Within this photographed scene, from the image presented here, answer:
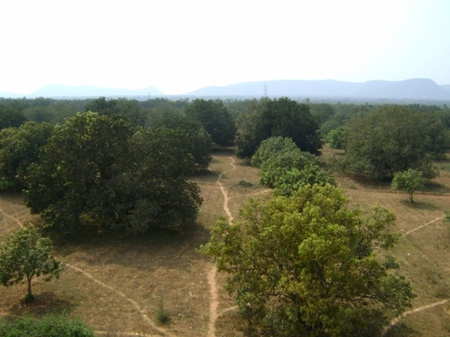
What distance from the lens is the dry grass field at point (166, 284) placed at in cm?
1304

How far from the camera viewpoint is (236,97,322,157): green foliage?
45844mm

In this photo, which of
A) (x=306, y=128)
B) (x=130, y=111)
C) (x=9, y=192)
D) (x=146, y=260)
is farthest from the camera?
(x=130, y=111)

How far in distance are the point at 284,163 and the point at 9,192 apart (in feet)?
70.2

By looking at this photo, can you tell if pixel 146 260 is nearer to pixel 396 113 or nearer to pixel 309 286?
pixel 309 286

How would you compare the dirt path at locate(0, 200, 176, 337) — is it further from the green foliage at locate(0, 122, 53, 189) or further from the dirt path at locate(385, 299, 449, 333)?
the green foliage at locate(0, 122, 53, 189)

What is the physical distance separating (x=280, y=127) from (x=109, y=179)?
2797cm

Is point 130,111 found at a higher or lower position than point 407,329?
higher

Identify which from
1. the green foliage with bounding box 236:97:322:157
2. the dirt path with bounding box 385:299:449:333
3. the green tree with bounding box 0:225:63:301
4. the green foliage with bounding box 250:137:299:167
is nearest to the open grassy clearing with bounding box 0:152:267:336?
the green tree with bounding box 0:225:63:301

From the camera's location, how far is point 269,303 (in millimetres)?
13484

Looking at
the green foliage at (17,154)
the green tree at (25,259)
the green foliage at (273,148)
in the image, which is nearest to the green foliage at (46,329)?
the green tree at (25,259)

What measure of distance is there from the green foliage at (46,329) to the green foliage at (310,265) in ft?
14.4

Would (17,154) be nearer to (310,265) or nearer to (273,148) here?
(273,148)

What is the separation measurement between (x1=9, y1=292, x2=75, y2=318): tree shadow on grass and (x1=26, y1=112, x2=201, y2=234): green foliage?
5968mm

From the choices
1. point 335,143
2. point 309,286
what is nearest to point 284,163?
point 309,286
